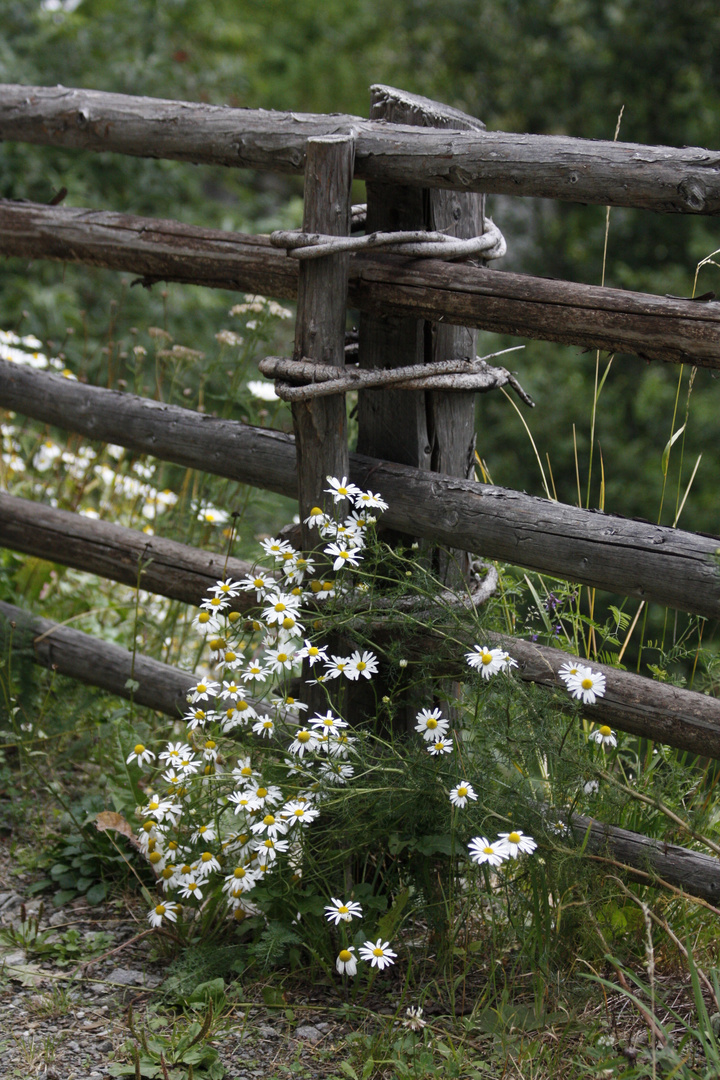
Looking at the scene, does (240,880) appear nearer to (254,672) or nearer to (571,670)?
(254,672)

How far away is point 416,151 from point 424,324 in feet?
1.12

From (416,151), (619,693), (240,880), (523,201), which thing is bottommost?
(240,880)

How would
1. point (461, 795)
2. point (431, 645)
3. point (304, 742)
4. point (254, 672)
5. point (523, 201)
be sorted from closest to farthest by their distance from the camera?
point (461, 795), point (304, 742), point (254, 672), point (431, 645), point (523, 201)

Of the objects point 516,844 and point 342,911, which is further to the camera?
point 342,911

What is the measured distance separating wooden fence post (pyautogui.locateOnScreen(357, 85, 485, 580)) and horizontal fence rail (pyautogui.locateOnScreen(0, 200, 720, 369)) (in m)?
0.08

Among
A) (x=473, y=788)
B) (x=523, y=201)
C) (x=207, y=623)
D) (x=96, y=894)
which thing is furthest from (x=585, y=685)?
(x=523, y=201)

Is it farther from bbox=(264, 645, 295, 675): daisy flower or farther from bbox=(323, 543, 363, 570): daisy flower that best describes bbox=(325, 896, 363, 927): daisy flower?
bbox=(323, 543, 363, 570): daisy flower

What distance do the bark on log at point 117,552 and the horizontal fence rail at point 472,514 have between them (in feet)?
0.77

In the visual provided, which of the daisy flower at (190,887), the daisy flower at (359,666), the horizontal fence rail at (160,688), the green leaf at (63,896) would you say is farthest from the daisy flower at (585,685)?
the green leaf at (63,896)

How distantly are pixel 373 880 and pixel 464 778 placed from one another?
341mm

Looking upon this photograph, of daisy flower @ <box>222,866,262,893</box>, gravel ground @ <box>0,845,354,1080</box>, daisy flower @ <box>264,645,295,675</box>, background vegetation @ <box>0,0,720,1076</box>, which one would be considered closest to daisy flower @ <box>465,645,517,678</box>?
daisy flower @ <box>264,645,295,675</box>

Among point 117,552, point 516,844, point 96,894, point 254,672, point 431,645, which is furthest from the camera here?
point 117,552

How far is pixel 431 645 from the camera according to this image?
6.79 ft

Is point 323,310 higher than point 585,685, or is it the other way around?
point 323,310
